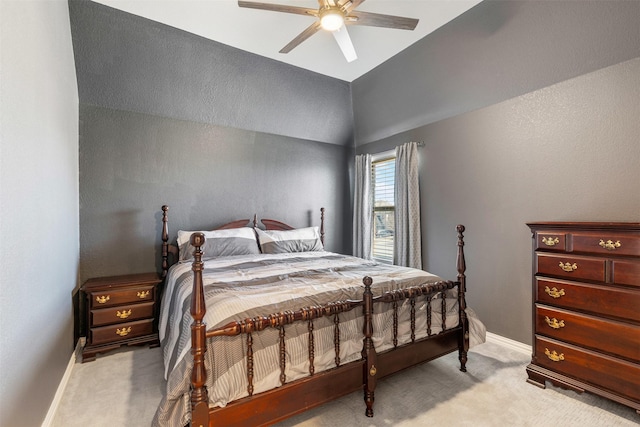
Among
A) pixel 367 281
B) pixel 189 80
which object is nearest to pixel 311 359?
pixel 367 281

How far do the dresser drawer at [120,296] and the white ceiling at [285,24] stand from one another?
2.53m

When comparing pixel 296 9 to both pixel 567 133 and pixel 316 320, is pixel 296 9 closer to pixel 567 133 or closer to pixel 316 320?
pixel 316 320

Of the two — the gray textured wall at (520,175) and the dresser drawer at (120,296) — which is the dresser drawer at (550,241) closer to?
the gray textured wall at (520,175)

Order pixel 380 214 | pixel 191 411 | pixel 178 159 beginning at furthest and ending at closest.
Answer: pixel 380 214 < pixel 178 159 < pixel 191 411

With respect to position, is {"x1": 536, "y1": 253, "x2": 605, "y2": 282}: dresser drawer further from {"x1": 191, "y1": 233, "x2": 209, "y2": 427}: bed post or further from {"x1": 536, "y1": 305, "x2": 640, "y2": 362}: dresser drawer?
{"x1": 191, "y1": 233, "x2": 209, "y2": 427}: bed post

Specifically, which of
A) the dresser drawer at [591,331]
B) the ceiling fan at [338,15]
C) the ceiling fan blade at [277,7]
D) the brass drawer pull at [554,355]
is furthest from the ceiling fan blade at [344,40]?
the brass drawer pull at [554,355]

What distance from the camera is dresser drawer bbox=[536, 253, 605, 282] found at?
190 cm

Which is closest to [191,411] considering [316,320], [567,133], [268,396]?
[268,396]

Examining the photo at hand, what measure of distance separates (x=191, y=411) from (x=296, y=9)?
94.5 inches

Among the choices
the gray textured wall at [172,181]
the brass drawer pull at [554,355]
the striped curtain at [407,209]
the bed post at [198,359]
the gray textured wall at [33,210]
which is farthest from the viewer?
the striped curtain at [407,209]

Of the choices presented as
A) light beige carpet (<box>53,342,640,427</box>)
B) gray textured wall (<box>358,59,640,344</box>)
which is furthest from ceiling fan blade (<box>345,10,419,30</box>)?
light beige carpet (<box>53,342,640,427</box>)

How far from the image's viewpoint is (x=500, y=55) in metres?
2.60

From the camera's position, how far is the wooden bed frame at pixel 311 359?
1.33m

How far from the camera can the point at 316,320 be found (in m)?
1.72
